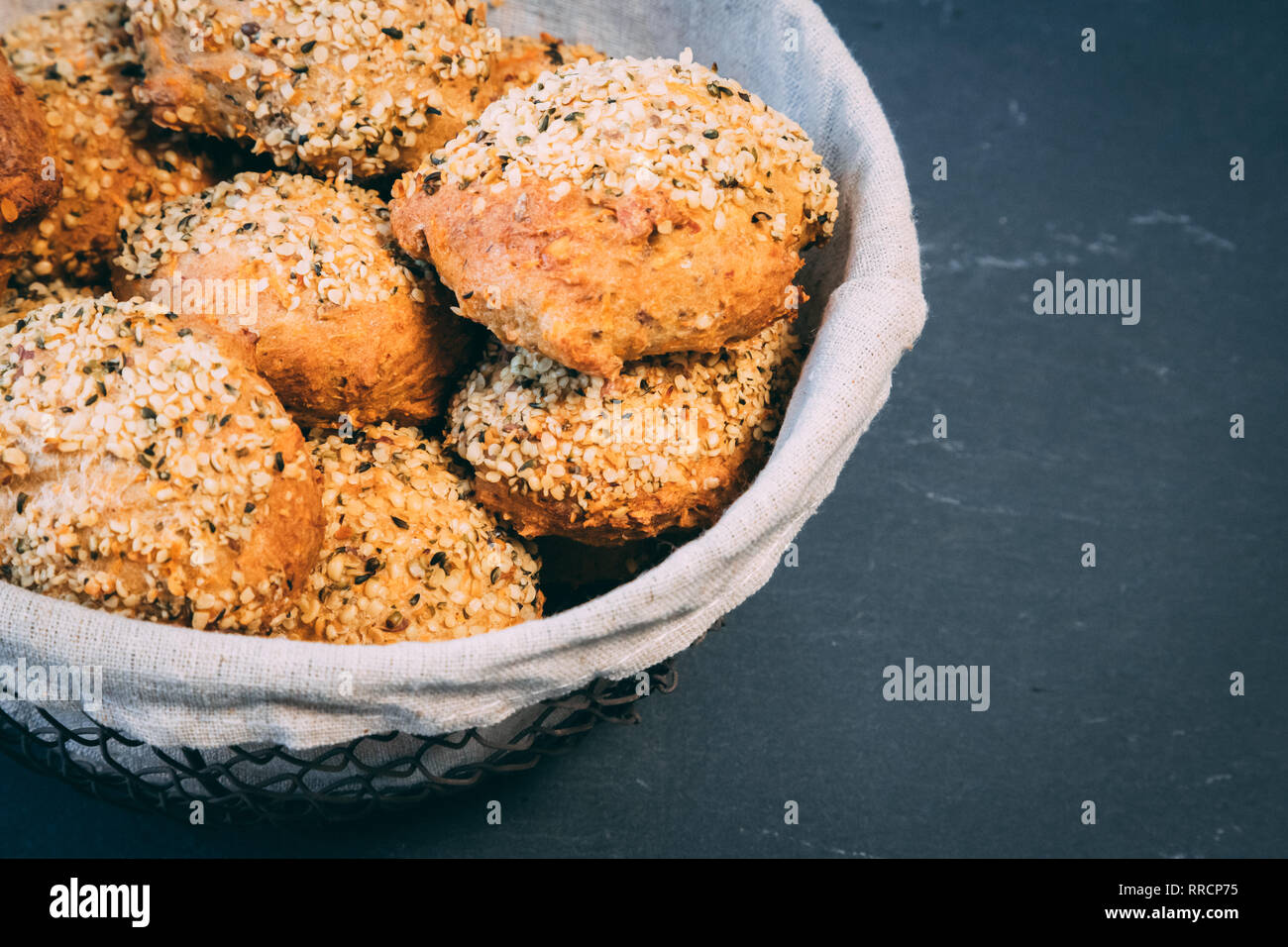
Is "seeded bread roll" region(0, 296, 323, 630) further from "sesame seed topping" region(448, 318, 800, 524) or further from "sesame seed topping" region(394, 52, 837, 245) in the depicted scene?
"sesame seed topping" region(394, 52, 837, 245)

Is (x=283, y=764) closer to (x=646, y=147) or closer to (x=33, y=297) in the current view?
(x=33, y=297)

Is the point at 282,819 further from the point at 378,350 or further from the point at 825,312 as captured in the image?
the point at 825,312

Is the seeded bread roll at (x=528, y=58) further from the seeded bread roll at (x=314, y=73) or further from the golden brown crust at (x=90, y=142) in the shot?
the golden brown crust at (x=90, y=142)

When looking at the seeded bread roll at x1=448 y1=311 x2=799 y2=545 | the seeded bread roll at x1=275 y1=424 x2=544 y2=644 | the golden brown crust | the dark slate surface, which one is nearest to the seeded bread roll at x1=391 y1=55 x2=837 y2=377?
the seeded bread roll at x1=448 y1=311 x2=799 y2=545

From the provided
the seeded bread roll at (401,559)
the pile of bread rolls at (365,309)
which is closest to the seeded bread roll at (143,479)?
the pile of bread rolls at (365,309)

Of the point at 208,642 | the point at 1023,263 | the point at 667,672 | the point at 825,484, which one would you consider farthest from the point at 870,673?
the point at 208,642

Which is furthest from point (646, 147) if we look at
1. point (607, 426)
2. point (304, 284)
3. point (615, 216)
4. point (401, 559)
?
point (401, 559)
